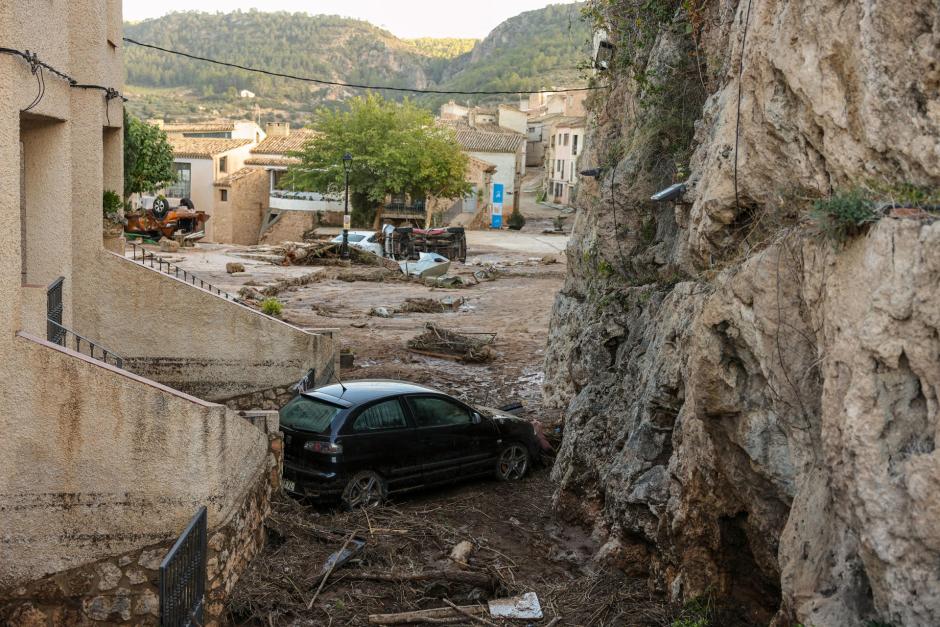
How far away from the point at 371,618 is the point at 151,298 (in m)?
6.19

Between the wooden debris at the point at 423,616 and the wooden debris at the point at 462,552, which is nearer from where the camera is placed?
the wooden debris at the point at 423,616

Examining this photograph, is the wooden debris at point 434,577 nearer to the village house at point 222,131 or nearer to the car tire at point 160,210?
the car tire at point 160,210

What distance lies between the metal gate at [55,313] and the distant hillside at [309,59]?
91.4 meters

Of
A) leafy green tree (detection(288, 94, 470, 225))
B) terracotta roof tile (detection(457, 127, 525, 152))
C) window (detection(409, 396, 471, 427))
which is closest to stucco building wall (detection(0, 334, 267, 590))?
window (detection(409, 396, 471, 427))

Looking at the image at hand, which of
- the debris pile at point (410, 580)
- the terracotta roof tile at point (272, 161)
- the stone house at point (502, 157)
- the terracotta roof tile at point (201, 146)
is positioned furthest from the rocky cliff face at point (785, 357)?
the stone house at point (502, 157)

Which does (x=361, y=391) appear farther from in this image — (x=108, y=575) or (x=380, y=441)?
(x=108, y=575)

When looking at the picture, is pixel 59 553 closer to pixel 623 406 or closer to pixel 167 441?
pixel 167 441

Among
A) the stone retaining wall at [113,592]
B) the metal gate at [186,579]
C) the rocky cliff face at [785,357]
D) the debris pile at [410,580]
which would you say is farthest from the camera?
the debris pile at [410,580]

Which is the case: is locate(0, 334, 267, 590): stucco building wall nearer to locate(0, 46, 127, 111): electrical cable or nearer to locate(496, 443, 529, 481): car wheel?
locate(0, 46, 127, 111): electrical cable

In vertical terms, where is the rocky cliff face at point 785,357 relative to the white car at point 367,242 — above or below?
above

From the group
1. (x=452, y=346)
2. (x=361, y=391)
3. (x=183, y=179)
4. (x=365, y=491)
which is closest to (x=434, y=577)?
(x=365, y=491)

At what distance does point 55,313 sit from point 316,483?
10.9ft

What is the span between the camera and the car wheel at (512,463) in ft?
38.9

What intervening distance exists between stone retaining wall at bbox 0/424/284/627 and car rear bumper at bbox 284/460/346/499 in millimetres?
1478
